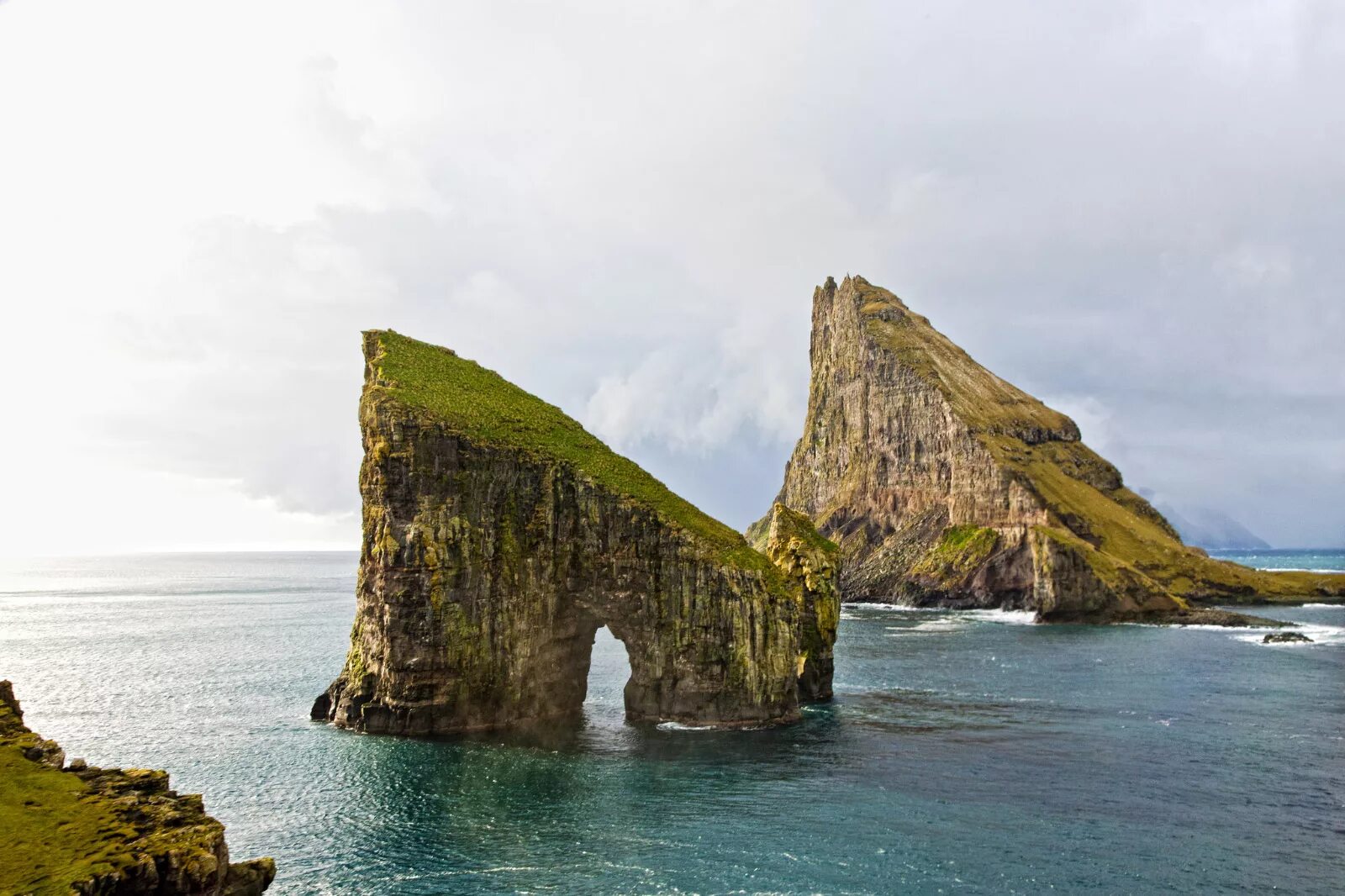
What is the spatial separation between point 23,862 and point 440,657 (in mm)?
33805

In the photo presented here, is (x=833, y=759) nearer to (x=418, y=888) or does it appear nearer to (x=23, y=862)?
(x=418, y=888)

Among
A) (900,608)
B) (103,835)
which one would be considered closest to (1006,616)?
(900,608)

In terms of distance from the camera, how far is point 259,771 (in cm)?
4838

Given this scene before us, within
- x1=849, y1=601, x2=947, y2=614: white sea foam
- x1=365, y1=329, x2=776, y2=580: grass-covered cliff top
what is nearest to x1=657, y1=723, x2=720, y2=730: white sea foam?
x1=365, y1=329, x2=776, y2=580: grass-covered cliff top

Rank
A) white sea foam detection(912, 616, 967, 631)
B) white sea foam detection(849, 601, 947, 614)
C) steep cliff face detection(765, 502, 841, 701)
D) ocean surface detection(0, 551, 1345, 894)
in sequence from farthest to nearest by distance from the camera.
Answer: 1. white sea foam detection(849, 601, 947, 614)
2. white sea foam detection(912, 616, 967, 631)
3. steep cliff face detection(765, 502, 841, 701)
4. ocean surface detection(0, 551, 1345, 894)

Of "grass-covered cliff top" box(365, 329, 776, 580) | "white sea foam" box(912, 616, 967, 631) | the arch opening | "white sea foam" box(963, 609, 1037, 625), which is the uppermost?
"grass-covered cliff top" box(365, 329, 776, 580)

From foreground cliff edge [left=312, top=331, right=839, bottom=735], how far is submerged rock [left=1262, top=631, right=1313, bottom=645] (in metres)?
81.4

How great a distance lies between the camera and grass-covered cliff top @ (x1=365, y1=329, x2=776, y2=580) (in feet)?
198

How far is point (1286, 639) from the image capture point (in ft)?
363

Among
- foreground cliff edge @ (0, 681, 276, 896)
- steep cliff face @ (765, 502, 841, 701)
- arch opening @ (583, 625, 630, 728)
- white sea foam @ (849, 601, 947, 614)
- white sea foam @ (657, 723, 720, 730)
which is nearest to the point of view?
foreground cliff edge @ (0, 681, 276, 896)

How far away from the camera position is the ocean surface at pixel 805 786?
35.3m

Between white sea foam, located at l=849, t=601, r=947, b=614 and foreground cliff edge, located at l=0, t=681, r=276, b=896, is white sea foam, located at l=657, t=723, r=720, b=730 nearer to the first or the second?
foreground cliff edge, located at l=0, t=681, r=276, b=896

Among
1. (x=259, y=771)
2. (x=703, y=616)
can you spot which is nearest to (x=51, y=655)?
(x=259, y=771)

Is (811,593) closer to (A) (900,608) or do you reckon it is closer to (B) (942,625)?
(B) (942,625)
